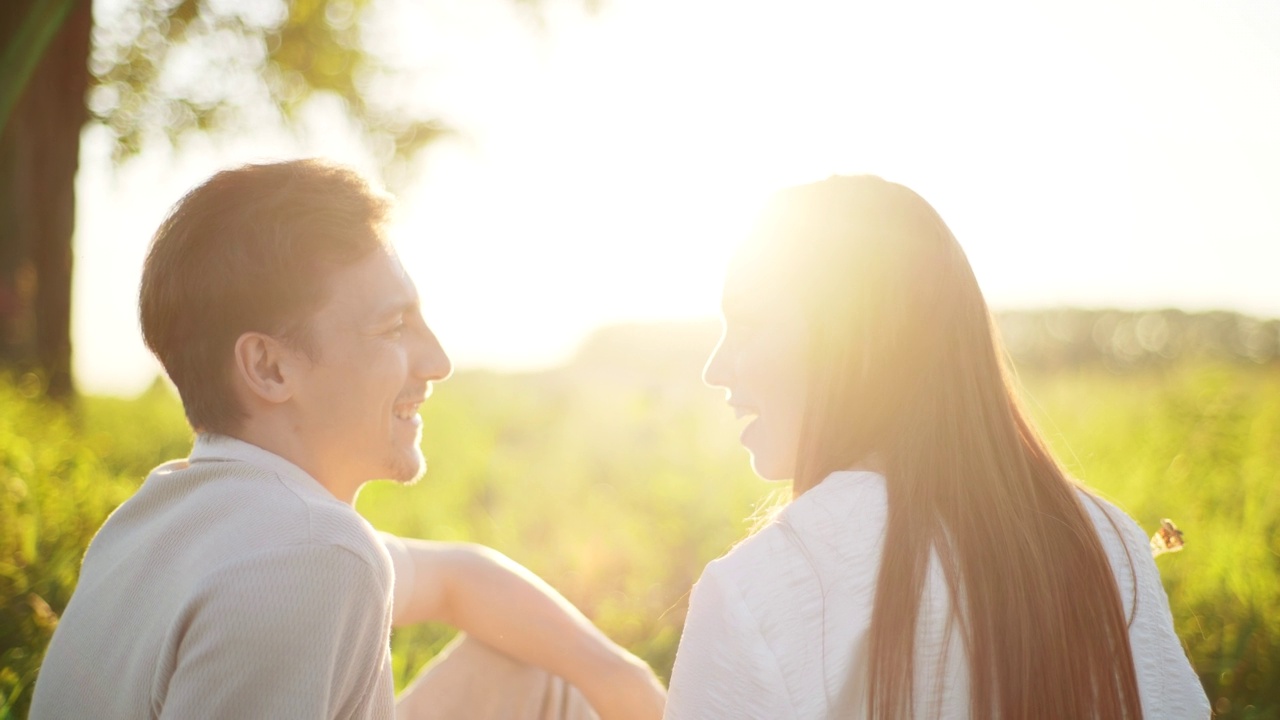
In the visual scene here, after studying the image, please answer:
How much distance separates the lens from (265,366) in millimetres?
2150

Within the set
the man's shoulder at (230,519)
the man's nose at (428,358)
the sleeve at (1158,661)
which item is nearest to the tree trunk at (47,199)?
the man's nose at (428,358)

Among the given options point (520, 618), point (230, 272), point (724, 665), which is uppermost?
point (230, 272)

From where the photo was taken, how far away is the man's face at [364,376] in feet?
7.30

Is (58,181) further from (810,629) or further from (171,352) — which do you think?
(810,629)

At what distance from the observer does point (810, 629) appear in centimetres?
172

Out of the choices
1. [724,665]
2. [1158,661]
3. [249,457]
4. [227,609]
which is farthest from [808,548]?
[249,457]

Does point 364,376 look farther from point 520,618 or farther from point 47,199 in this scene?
point 47,199

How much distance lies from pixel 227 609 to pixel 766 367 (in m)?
1.18

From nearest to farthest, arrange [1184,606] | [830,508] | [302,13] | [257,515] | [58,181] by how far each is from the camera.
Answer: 1. [257,515]
2. [830,508]
3. [1184,606]
4. [58,181]
5. [302,13]

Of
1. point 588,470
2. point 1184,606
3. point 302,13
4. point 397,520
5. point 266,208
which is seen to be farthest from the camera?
point 302,13

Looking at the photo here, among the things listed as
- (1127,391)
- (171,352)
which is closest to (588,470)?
(171,352)

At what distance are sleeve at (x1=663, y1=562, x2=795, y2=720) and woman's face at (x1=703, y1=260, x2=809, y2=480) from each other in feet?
1.63

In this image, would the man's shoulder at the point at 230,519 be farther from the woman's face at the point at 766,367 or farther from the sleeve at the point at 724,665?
the woman's face at the point at 766,367

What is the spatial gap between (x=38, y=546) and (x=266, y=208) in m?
3.40
